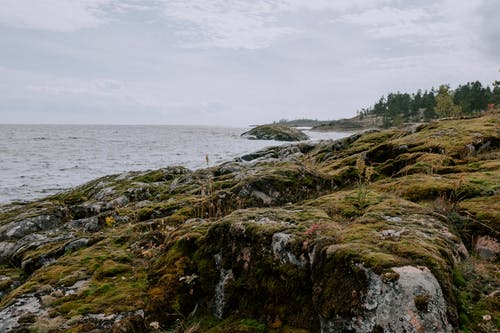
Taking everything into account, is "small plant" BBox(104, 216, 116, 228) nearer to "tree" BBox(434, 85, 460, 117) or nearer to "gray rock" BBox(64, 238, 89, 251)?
"gray rock" BBox(64, 238, 89, 251)

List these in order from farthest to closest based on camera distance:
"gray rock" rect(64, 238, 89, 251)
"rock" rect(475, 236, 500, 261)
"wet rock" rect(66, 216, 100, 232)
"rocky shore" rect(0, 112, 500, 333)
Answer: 1. "wet rock" rect(66, 216, 100, 232)
2. "gray rock" rect(64, 238, 89, 251)
3. "rock" rect(475, 236, 500, 261)
4. "rocky shore" rect(0, 112, 500, 333)

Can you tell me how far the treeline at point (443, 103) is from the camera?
84.4 metres

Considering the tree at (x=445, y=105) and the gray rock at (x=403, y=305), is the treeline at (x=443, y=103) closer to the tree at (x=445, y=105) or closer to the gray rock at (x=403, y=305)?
the tree at (x=445, y=105)

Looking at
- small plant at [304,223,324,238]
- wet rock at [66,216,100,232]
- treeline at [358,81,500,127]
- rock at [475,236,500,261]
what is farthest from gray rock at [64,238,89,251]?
treeline at [358,81,500,127]

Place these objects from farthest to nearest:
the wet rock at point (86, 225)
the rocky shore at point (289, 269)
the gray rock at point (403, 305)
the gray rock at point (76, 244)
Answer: the wet rock at point (86, 225) → the gray rock at point (76, 244) → the rocky shore at point (289, 269) → the gray rock at point (403, 305)

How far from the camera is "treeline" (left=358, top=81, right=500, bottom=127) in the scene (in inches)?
3322

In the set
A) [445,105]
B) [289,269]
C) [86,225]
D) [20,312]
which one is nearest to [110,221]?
[86,225]

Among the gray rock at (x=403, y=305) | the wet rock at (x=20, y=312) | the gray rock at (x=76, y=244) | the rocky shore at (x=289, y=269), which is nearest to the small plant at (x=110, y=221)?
the rocky shore at (x=289, y=269)

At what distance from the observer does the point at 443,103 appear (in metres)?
84.4

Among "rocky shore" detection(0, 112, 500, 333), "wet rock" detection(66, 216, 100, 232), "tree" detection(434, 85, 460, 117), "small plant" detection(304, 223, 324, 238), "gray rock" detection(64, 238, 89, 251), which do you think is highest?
"tree" detection(434, 85, 460, 117)

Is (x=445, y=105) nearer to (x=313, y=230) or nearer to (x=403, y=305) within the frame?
(x=313, y=230)

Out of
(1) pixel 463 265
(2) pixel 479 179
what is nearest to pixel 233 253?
(1) pixel 463 265

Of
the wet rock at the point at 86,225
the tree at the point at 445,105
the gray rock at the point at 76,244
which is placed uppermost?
the tree at the point at 445,105

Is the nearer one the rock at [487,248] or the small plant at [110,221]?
the rock at [487,248]
